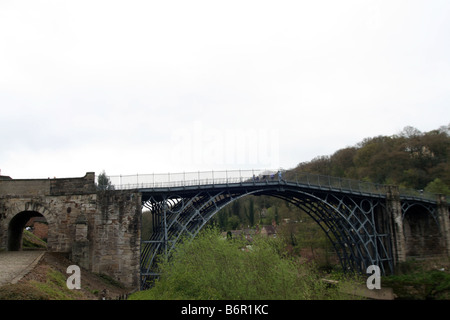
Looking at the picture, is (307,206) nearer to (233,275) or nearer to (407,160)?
(233,275)

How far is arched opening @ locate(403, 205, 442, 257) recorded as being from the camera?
3544 cm

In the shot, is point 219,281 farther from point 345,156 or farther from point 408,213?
point 345,156

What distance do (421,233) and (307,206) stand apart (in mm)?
14714

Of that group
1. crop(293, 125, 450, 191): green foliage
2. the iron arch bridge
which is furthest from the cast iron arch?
crop(293, 125, 450, 191): green foliage

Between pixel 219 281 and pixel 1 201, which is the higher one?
pixel 1 201

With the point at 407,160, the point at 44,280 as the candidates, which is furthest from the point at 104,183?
the point at 407,160

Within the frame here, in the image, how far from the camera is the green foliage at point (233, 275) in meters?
13.8

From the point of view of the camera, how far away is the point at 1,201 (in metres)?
21.3

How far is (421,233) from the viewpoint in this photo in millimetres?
36562

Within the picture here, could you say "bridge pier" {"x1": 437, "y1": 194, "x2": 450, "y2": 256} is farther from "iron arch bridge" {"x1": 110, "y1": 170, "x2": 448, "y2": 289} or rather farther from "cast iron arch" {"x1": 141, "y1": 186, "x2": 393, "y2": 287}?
"cast iron arch" {"x1": 141, "y1": 186, "x2": 393, "y2": 287}

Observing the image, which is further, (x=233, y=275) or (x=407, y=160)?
(x=407, y=160)

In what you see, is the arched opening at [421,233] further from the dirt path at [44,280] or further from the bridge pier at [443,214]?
the dirt path at [44,280]
